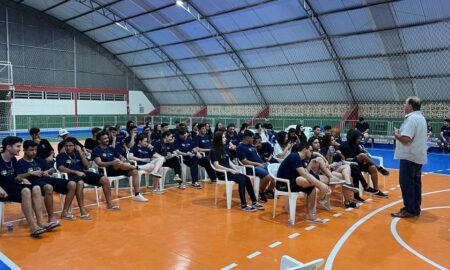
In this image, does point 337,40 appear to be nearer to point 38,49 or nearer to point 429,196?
point 429,196

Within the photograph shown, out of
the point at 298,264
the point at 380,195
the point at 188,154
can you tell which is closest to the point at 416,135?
the point at 380,195

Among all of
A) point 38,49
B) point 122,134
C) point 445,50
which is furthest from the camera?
point 38,49

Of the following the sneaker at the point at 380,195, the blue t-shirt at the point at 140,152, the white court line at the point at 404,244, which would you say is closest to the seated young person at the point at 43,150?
the blue t-shirt at the point at 140,152

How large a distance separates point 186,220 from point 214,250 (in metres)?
1.42

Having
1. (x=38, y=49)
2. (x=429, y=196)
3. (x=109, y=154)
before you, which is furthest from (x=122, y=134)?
(x=38, y=49)

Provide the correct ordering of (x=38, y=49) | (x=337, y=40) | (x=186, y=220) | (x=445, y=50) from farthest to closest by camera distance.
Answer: (x=38, y=49)
(x=337, y=40)
(x=445, y=50)
(x=186, y=220)

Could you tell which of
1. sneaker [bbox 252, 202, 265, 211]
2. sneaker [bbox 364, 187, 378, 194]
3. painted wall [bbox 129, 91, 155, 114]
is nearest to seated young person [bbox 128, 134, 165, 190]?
sneaker [bbox 252, 202, 265, 211]

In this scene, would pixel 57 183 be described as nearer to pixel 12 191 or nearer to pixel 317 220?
pixel 12 191

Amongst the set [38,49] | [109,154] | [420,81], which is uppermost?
[38,49]

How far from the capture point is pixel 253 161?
743 cm

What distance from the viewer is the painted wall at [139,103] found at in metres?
33.7

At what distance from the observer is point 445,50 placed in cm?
1636

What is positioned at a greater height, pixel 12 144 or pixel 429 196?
pixel 12 144

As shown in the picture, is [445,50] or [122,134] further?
[445,50]
